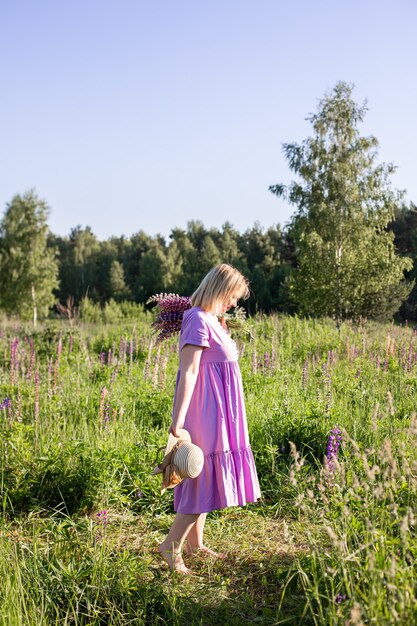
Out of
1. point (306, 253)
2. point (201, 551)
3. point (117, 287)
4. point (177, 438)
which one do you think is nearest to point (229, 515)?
point (201, 551)

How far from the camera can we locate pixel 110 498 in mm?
4039

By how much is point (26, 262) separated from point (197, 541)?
27.7 m

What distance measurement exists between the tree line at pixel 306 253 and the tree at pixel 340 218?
4 centimetres

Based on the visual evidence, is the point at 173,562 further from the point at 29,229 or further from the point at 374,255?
the point at 29,229

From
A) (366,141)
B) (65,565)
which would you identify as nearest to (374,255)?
(366,141)

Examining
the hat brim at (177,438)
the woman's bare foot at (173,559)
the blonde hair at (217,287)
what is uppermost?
the blonde hair at (217,287)

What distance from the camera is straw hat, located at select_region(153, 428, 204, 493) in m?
2.99

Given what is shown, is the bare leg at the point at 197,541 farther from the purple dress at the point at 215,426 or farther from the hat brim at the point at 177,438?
the hat brim at the point at 177,438

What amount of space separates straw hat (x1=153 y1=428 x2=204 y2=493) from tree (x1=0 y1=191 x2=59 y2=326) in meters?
27.0

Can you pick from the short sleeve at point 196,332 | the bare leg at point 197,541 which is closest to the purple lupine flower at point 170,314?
the short sleeve at point 196,332

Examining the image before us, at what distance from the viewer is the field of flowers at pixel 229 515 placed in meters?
2.33

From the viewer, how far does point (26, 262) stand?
2928cm

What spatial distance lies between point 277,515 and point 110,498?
3.96ft

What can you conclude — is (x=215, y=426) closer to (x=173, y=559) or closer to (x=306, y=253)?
(x=173, y=559)
